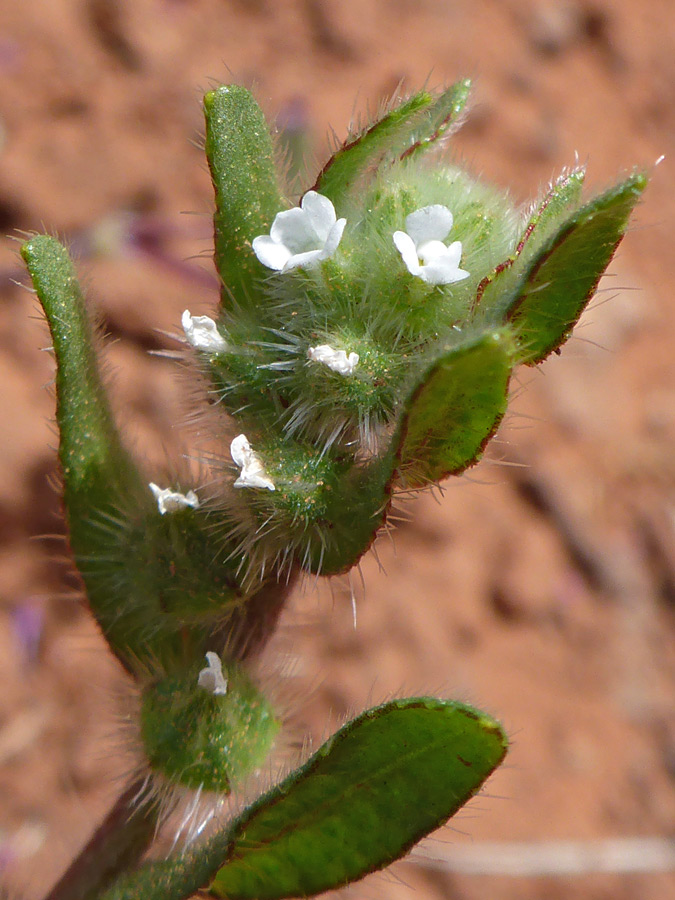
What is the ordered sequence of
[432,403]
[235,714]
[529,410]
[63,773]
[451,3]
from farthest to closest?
[451,3] < [529,410] < [63,773] < [235,714] < [432,403]

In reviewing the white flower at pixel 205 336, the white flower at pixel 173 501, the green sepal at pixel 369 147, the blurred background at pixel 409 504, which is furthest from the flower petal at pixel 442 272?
the blurred background at pixel 409 504

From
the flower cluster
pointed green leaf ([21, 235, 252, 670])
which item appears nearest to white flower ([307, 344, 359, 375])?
the flower cluster

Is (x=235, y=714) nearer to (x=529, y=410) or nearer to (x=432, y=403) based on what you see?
(x=432, y=403)

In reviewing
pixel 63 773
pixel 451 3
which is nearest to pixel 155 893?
pixel 63 773

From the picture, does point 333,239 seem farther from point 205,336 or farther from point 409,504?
point 409,504

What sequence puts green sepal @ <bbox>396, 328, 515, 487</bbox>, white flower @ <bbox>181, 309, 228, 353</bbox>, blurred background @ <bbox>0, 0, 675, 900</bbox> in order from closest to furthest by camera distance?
green sepal @ <bbox>396, 328, 515, 487</bbox>, white flower @ <bbox>181, 309, 228, 353</bbox>, blurred background @ <bbox>0, 0, 675, 900</bbox>

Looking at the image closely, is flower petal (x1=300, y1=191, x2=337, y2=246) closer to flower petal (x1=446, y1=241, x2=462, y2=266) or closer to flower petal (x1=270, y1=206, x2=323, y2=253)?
flower petal (x1=270, y1=206, x2=323, y2=253)

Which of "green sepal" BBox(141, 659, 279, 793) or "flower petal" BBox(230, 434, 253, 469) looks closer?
"flower petal" BBox(230, 434, 253, 469)
